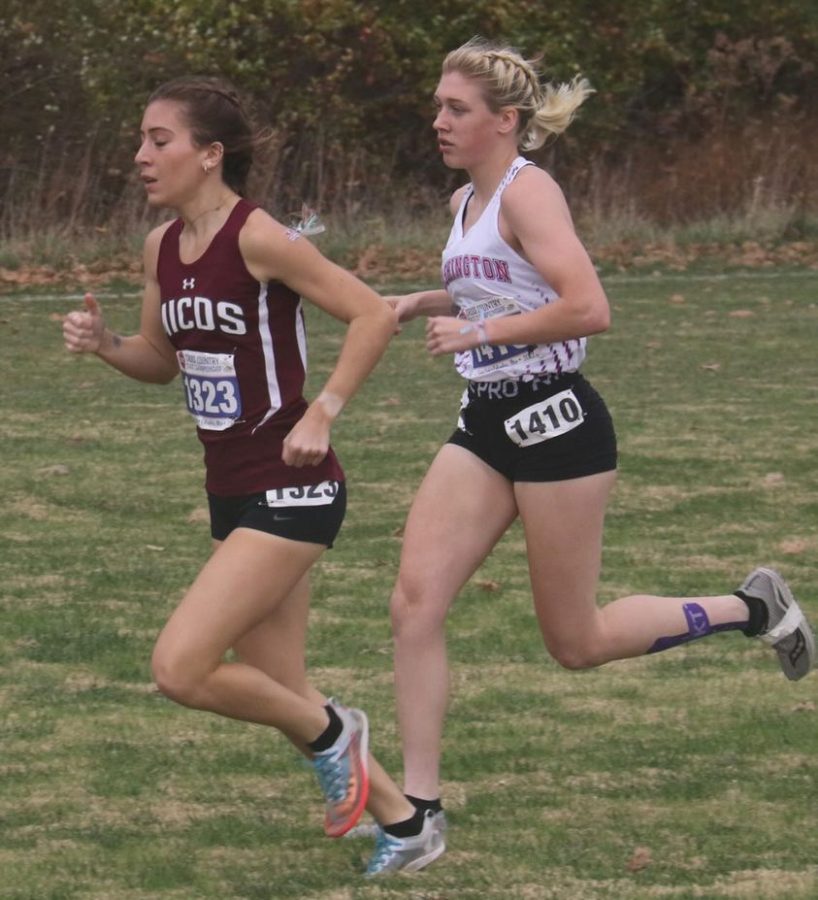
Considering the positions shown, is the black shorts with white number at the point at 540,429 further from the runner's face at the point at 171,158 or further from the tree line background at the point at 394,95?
the tree line background at the point at 394,95

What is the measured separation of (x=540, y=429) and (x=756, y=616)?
1208mm

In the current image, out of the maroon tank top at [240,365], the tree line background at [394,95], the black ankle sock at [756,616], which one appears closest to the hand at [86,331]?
the maroon tank top at [240,365]

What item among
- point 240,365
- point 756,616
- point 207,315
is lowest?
point 756,616

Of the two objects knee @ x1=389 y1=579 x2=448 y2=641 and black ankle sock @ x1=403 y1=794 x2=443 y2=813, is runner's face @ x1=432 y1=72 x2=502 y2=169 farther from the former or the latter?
black ankle sock @ x1=403 y1=794 x2=443 y2=813

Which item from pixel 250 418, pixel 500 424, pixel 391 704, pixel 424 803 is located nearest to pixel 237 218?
pixel 250 418

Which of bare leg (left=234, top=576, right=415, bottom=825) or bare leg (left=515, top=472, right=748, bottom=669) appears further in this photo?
bare leg (left=515, top=472, right=748, bottom=669)

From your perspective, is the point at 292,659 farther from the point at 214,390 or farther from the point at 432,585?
the point at 214,390

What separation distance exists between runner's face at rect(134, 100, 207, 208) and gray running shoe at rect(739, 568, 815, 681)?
2.12 meters

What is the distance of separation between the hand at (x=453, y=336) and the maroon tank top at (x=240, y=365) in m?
0.33

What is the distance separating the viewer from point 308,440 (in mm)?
4660

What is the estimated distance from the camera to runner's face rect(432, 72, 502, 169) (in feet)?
17.4

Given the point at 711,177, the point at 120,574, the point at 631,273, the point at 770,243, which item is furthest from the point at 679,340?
the point at 711,177

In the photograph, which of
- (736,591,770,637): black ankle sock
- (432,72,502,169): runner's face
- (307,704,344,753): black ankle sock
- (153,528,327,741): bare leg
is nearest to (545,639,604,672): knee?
(736,591,770,637): black ankle sock

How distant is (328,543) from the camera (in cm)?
491
